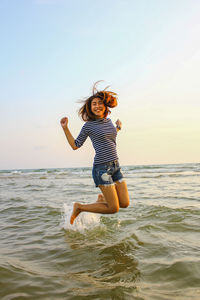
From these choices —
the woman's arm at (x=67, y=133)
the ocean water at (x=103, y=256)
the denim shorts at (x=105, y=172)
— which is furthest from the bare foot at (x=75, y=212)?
the woman's arm at (x=67, y=133)

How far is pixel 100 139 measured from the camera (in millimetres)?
4035

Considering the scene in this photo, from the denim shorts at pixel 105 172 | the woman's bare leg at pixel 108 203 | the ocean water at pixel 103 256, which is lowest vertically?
the ocean water at pixel 103 256

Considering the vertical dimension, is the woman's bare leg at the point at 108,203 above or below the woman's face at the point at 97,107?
below

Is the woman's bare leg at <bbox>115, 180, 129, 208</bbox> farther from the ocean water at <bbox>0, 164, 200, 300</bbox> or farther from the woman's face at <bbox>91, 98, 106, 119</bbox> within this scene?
the woman's face at <bbox>91, 98, 106, 119</bbox>

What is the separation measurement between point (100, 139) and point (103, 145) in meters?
0.10

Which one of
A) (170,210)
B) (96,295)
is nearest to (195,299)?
(96,295)

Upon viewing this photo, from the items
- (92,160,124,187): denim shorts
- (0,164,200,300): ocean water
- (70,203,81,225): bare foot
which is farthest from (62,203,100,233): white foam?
(92,160,124,187): denim shorts

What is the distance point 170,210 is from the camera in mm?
5793

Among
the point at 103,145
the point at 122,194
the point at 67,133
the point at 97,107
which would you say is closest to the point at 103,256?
the point at 122,194

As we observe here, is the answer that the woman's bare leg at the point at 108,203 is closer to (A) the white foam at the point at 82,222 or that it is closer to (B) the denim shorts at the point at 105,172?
(B) the denim shorts at the point at 105,172

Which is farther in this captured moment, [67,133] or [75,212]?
[75,212]

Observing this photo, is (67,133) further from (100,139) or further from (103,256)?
(103,256)

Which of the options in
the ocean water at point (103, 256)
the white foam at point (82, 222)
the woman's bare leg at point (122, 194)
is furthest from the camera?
the white foam at point (82, 222)

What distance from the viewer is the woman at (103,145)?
4.01 meters
